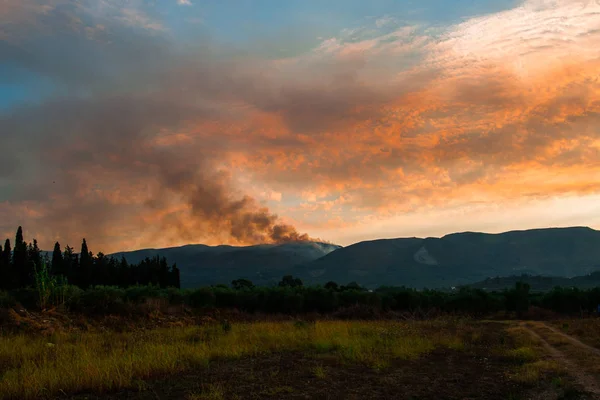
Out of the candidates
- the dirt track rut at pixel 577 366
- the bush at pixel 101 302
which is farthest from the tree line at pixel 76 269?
the dirt track rut at pixel 577 366

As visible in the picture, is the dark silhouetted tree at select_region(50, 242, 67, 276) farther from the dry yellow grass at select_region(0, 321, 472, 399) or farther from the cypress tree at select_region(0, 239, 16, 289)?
the dry yellow grass at select_region(0, 321, 472, 399)

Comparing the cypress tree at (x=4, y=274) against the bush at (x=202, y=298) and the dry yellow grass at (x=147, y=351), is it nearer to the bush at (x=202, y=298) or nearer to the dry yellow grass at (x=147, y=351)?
the bush at (x=202, y=298)

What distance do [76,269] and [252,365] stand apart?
84.6m

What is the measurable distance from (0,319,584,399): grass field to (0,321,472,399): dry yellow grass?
1.6 inches

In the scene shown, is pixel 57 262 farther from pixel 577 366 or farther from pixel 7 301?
pixel 577 366

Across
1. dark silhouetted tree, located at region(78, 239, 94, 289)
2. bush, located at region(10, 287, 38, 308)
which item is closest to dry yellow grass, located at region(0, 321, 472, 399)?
bush, located at region(10, 287, 38, 308)

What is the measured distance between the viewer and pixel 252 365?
16172 mm

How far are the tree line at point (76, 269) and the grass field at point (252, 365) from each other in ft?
210

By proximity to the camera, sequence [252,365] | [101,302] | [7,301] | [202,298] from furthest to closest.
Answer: [202,298]
[101,302]
[7,301]
[252,365]

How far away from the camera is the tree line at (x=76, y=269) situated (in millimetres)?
79625

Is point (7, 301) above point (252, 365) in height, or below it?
above

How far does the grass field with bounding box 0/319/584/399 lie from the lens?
41.4ft

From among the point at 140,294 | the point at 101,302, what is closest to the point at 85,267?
the point at 140,294

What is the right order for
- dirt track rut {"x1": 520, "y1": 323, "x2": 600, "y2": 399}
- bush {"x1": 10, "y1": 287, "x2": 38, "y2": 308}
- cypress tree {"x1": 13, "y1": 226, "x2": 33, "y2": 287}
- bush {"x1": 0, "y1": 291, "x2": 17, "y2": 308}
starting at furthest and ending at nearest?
cypress tree {"x1": 13, "y1": 226, "x2": 33, "y2": 287}
bush {"x1": 10, "y1": 287, "x2": 38, "y2": 308}
bush {"x1": 0, "y1": 291, "x2": 17, "y2": 308}
dirt track rut {"x1": 520, "y1": 323, "x2": 600, "y2": 399}
